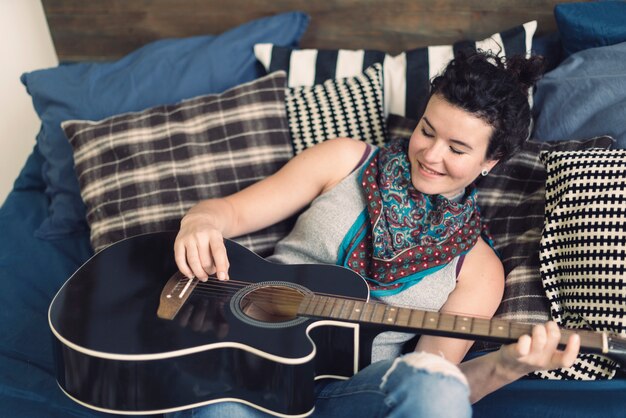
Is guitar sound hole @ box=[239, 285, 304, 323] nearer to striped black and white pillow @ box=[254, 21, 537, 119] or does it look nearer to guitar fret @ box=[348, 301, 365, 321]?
guitar fret @ box=[348, 301, 365, 321]

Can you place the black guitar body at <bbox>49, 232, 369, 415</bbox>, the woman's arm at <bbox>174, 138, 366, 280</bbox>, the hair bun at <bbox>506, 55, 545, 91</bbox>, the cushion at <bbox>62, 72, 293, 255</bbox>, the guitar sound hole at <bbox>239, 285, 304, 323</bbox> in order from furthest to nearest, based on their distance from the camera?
the cushion at <bbox>62, 72, 293, 255</bbox>, the woman's arm at <bbox>174, 138, 366, 280</bbox>, the hair bun at <bbox>506, 55, 545, 91</bbox>, the guitar sound hole at <bbox>239, 285, 304, 323</bbox>, the black guitar body at <bbox>49, 232, 369, 415</bbox>

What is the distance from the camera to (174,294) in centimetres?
132

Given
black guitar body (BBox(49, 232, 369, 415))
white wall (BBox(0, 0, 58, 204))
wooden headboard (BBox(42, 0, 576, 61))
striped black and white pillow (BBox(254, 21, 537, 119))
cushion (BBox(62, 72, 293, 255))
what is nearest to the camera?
black guitar body (BBox(49, 232, 369, 415))

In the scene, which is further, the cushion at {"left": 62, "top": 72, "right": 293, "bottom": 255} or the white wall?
the white wall

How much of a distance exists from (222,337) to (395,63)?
40.2 inches

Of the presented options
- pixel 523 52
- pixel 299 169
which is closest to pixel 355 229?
pixel 299 169

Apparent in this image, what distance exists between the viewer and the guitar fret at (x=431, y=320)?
1.15m

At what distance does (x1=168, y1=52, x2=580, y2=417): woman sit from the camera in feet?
4.44

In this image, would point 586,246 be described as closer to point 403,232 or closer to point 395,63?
point 403,232

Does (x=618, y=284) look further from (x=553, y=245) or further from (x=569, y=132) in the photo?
(x=569, y=132)

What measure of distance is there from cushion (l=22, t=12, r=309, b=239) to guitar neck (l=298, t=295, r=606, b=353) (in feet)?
2.94

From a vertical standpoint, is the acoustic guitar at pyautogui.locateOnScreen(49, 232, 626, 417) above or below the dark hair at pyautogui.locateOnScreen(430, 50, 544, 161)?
below

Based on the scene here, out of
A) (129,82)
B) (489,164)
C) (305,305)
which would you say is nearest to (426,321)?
(305,305)

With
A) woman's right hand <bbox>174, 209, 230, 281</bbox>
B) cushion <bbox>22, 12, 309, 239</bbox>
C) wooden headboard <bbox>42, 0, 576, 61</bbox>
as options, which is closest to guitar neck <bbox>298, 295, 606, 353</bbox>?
woman's right hand <bbox>174, 209, 230, 281</bbox>
